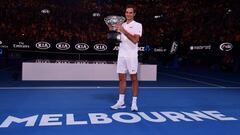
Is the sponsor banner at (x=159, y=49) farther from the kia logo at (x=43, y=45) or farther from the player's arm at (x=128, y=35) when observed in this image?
the player's arm at (x=128, y=35)

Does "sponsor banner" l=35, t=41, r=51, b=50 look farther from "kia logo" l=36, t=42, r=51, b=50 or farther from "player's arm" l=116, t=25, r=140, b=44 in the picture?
"player's arm" l=116, t=25, r=140, b=44

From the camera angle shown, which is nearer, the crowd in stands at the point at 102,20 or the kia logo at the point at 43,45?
the kia logo at the point at 43,45

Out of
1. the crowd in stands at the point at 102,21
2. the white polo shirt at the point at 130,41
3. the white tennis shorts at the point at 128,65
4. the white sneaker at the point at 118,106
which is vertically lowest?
the white sneaker at the point at 118,106

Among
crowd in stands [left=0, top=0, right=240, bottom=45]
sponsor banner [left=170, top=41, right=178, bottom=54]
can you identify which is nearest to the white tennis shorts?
sponsor banner [left=170, top=41, right=178, bottom=54]

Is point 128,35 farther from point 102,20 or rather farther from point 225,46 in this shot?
point 102,20

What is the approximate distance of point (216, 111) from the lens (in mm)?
4000

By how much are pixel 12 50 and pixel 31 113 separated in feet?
19.2

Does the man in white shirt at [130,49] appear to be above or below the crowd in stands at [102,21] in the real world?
below

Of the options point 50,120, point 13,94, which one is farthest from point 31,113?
point 13,94

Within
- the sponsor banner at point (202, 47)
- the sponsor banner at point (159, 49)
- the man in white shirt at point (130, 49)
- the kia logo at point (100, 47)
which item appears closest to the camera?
the man in white shirt at point (130, 49)

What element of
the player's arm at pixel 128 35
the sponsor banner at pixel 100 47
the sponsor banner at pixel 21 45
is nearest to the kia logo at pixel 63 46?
the sponsor banner at pixel 100 47

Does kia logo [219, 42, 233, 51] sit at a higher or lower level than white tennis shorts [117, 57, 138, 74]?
higher

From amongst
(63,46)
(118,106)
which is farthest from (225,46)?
(118,106)

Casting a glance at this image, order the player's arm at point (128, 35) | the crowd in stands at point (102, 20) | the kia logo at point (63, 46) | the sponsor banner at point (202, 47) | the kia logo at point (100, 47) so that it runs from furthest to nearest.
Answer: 1. the crowd in stands at point (102, 20)
2. the sponsor banner at point (202, 47)
3. the kia logo at point (100, 47)
4. the kia logo at point (63, 46)
5. the player's arm at point (128, 35)
